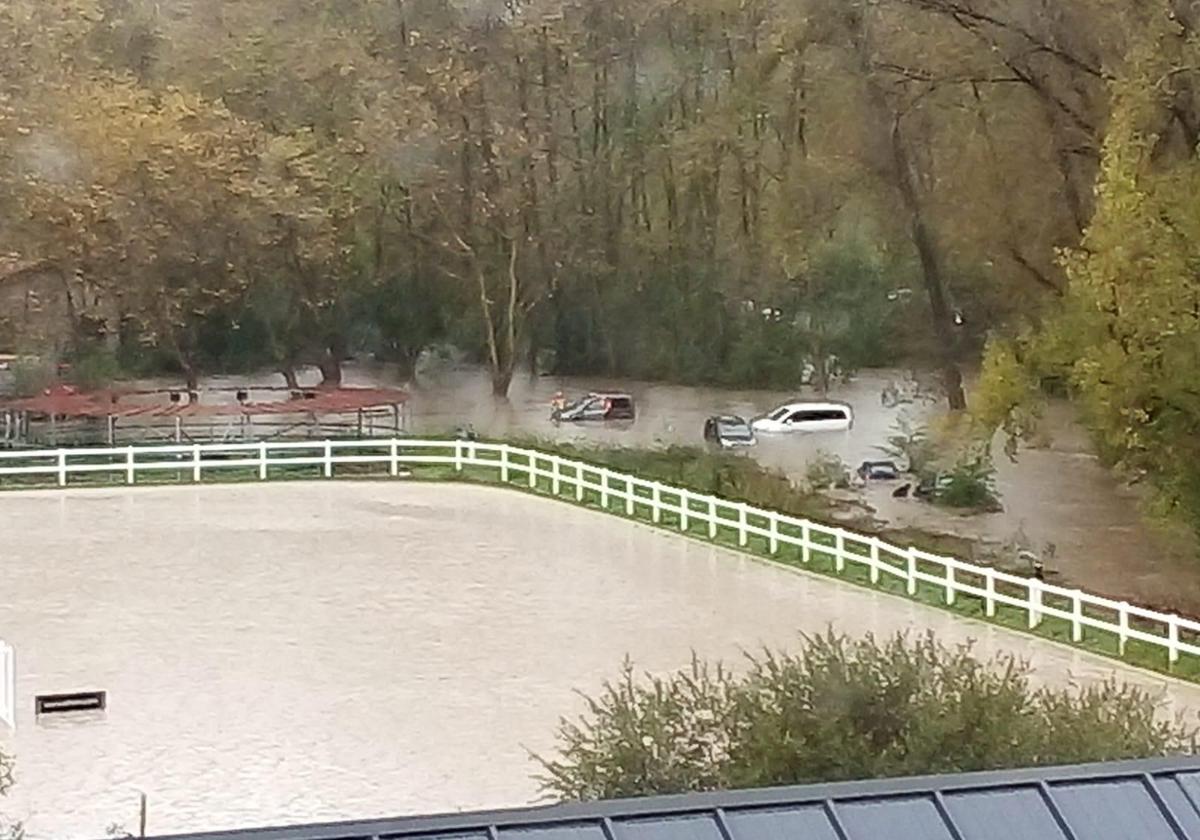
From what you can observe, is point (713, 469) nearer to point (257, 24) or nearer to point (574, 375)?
point (574, 375)

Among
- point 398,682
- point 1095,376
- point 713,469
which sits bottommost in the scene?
point 398,682

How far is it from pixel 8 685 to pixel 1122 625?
1.80 metres

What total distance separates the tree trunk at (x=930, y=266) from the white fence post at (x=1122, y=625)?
0.60 metres

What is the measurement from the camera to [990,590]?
3014 millimetres

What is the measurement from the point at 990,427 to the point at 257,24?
1535 millimetres

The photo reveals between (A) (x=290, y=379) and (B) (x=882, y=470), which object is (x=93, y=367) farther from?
(B) (x=882, y=470)

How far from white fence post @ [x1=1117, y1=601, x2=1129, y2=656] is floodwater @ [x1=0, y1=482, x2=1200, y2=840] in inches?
5.3

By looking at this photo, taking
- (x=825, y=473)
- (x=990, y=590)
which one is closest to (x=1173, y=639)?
(x=990, y=590)

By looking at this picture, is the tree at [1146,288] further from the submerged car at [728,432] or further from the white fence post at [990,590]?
the submerged car at [728,432]

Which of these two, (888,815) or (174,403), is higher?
(174,403)

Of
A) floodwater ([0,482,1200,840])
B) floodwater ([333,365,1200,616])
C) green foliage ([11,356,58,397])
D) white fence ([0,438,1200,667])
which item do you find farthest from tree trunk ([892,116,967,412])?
green foliage ([11,356,58,397])

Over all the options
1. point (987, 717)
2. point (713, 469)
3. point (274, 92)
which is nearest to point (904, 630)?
point (987, 717)

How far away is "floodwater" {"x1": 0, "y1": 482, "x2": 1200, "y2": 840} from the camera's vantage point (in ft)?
7.64

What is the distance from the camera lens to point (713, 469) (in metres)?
3.68
